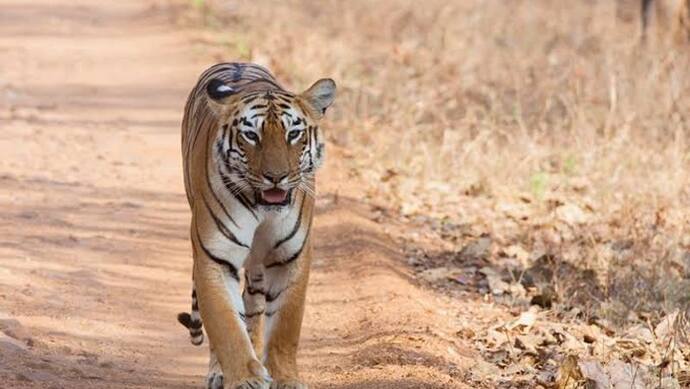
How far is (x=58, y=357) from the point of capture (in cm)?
577

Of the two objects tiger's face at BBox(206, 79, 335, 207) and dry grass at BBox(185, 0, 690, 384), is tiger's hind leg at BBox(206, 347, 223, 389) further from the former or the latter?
dry grass at BBox(185, 0, 690, 384)

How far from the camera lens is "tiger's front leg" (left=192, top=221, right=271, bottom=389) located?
4.95 metres

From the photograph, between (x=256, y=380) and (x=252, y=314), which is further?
(x=252, y=314)

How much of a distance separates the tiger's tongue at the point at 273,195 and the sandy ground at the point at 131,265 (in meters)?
0.93

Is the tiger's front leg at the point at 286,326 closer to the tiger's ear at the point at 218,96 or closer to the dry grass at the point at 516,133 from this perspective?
the tiger's ear at the point at 218,96

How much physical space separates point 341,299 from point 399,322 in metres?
0.74

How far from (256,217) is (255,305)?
725mm

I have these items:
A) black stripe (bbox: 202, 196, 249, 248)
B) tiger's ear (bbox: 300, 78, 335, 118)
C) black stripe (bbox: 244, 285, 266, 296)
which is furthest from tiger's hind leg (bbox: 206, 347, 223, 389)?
tiger's ear (bbox: 300, 78, 335, 118)

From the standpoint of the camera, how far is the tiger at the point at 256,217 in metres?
5.00

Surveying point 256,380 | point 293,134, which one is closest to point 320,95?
point 293,134

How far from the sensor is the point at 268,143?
5.02 m

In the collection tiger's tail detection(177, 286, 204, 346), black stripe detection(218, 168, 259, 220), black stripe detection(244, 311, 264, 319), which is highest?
black stripe detection(218, 168, 259, 220)

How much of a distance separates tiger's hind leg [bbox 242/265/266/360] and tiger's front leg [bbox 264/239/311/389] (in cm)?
42

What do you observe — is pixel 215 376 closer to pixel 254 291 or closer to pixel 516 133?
pixel 254 291
